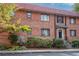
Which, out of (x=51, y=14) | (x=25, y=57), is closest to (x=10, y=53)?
(x=25, y=57)

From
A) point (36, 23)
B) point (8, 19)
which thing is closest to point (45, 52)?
point (36, 23)

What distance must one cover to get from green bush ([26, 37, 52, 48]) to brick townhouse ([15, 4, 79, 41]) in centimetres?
9

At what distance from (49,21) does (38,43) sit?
443 mm

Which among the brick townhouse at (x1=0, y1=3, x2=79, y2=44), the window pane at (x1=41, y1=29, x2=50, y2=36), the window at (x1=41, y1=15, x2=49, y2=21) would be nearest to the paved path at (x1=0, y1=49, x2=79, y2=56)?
the brick townhouse at (x1=0, y1=3, x2=79, y2=44)

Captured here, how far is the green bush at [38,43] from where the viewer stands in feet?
39.5

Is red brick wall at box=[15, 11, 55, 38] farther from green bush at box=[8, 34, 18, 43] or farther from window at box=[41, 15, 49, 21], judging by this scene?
green bush at box=[8, 34, 18, 43]

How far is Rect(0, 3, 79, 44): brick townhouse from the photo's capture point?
12.0 metres

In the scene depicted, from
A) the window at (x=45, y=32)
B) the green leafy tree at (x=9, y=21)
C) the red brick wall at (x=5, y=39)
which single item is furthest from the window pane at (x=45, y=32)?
the red brick wall at (x=5, y=39)

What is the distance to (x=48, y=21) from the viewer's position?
1210 centimetres

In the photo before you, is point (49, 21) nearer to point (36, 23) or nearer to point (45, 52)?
point (36, 23)

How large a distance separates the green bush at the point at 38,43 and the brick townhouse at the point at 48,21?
8 cm

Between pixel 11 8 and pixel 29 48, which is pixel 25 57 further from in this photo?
pixel 11 8

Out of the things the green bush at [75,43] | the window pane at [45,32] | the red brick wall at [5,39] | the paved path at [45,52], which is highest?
the window pane at [45,32]

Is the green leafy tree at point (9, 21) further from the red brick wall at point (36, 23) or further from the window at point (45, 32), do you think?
the window at point (45, 32)
